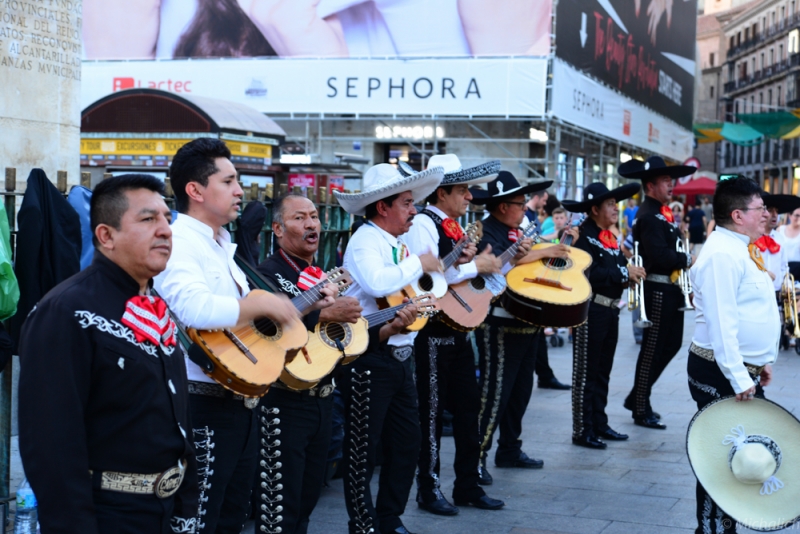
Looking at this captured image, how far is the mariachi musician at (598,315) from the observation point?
25.4ft

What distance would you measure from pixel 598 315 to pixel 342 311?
3.88 metres

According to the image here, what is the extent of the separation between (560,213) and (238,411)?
935cm

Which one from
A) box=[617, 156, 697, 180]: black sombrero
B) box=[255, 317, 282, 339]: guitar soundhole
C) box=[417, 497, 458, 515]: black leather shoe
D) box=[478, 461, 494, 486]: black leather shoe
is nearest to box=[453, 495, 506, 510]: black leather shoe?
box=[417, 497, 458, 515]: black leather shoe

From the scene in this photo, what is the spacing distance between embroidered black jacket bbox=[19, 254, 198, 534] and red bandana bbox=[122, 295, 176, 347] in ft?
0.06

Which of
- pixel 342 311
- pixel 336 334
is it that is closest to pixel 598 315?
pixel 336 334

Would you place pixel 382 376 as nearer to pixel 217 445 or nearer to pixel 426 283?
pixel 426 283

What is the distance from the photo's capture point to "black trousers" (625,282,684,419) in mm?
8289

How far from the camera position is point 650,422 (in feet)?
27.7

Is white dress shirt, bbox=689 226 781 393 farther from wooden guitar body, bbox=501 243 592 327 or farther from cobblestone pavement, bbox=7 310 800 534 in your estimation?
wooden guitar body, bbox=501 243 592 327

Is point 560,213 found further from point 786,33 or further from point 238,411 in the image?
point 786,33

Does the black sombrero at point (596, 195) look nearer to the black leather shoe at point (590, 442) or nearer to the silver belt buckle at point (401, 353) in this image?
the black leather shoe at point (590, 442)

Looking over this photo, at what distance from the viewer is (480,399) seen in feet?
20.5

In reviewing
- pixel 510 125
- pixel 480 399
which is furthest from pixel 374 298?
pixel 510 125

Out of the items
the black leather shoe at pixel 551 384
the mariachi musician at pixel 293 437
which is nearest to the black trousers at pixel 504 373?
the mariachi musician at pixel 293 437
